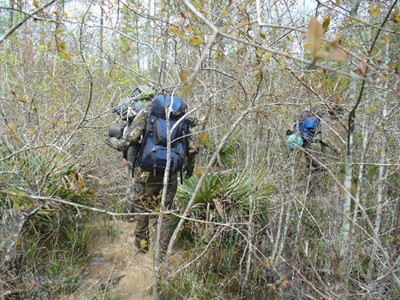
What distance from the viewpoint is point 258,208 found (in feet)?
14.3

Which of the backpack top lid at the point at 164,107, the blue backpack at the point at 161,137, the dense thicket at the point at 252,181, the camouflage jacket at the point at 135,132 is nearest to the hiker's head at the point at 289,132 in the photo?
the dense thicket at the point at 252,181

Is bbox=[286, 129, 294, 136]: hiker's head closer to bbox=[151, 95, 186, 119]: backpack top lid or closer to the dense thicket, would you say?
the dense thicket

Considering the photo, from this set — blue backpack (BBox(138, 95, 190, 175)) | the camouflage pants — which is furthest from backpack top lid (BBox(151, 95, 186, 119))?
the camouflage pants

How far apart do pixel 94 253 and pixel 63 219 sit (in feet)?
2.09

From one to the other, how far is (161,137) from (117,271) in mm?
1571

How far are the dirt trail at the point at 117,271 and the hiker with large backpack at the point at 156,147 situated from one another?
0.24m

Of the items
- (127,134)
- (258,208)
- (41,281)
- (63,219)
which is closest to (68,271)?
(41,281)

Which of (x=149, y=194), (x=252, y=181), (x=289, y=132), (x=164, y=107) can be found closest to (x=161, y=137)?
(x=164, y=107)

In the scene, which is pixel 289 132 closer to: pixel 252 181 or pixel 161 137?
pixel 252 181

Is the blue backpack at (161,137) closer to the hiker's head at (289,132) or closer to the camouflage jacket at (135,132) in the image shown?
the camouflage jacket at (135,132)

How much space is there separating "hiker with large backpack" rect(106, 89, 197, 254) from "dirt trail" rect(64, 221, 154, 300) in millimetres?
239

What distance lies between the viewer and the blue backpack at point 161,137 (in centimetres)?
348

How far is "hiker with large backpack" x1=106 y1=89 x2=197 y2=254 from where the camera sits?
3.50 meters

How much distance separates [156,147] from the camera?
3.55 m
